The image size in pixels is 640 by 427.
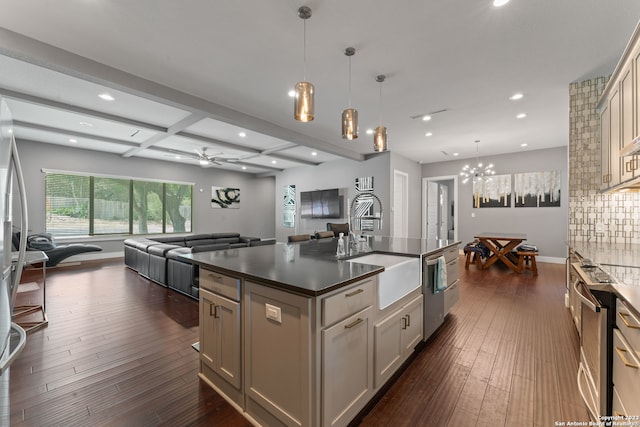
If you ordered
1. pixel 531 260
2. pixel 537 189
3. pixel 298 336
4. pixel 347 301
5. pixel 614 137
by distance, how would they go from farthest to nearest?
pixel 537 189, pixel 531 260, pixel 614 137, pixel 347 301, pixel 298 336

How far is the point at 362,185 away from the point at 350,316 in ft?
20.1

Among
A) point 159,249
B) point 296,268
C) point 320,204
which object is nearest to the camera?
point 296,268

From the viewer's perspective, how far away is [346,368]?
1.45 metres

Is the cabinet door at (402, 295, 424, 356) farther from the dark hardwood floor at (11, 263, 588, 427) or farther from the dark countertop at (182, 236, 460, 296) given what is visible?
the dark countertop at (182, 236, 460, 296)

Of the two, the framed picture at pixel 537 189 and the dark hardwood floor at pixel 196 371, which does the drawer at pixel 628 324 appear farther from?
the framed picture at pixel 537 189

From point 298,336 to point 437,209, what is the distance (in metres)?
8.73

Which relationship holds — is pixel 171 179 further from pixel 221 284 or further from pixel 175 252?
pixel 221 284

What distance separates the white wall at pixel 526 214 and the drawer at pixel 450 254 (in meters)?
5.03

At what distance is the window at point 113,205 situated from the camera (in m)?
6.38

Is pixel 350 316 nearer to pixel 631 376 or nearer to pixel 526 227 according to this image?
pixel 631 376

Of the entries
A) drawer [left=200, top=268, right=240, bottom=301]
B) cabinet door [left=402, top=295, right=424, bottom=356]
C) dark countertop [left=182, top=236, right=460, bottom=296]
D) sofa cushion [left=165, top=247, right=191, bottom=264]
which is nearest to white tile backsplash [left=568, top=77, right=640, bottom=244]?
dark countertop [left=182, top=236, right=460, bottom=296]

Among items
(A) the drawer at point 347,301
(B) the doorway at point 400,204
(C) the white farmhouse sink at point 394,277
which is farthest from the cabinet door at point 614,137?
(B) the doorway at point 400,204

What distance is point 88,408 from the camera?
1665 millimetres

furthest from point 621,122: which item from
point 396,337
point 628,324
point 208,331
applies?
point 208,331
